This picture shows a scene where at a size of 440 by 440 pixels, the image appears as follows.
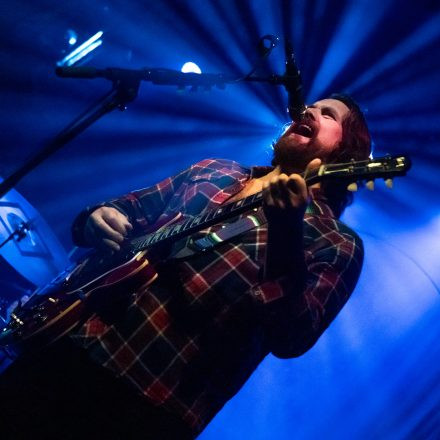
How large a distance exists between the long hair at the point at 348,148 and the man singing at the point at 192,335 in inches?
15.1

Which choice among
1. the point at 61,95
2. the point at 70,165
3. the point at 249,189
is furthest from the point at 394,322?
the point at 61,95

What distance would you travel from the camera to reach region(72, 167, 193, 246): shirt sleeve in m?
1.95

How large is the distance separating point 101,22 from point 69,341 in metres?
3.64

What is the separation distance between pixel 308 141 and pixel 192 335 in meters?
1.22

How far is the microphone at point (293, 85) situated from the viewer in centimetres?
162

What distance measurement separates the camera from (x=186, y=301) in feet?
4.45

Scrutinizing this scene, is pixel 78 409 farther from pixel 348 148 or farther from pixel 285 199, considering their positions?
pixel 348 148

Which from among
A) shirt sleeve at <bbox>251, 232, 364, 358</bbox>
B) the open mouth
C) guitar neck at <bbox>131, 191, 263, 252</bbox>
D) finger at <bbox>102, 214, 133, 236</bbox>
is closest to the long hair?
the open mouth

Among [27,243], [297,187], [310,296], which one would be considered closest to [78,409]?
[310,296]

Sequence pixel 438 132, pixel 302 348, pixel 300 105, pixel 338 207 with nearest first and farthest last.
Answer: pixel 302 348 < pixel 300 105 < pixel 338 207 < pixel 438 132

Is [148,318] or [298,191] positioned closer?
[298,191]

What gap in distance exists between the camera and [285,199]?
1.14 m

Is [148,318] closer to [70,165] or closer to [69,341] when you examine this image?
[69,341]

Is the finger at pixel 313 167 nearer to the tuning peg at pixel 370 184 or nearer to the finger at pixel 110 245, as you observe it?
the tuning peg at pixel 370 184
